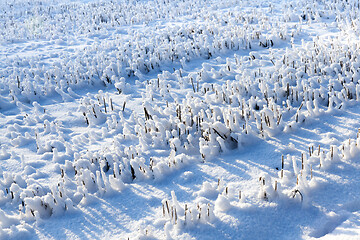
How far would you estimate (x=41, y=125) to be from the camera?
5.04m

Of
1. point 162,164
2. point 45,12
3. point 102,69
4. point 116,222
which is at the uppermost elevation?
point 45,12

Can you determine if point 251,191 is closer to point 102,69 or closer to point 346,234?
point 346,234

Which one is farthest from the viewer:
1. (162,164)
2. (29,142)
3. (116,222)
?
(29,142)

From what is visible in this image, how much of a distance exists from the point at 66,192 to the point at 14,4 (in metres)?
20.5

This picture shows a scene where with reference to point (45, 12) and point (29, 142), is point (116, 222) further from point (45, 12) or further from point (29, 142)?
point (45, 12)

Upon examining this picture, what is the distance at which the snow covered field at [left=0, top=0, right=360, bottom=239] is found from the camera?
8.55ft

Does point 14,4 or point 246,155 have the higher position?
point 14,4

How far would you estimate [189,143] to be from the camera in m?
3.79

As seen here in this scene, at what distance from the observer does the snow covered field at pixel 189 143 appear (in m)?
2.61

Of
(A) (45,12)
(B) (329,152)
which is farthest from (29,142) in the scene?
(A) (45,12)

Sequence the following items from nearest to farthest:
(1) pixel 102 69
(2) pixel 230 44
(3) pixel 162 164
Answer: (3) pixel 162 164
(1) pixel 102 69
(2) pixel 230 44

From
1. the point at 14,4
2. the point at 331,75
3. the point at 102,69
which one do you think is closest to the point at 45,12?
the point at 14,4

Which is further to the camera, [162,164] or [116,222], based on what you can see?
[162,164]

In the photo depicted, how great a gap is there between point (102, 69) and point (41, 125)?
241cm
